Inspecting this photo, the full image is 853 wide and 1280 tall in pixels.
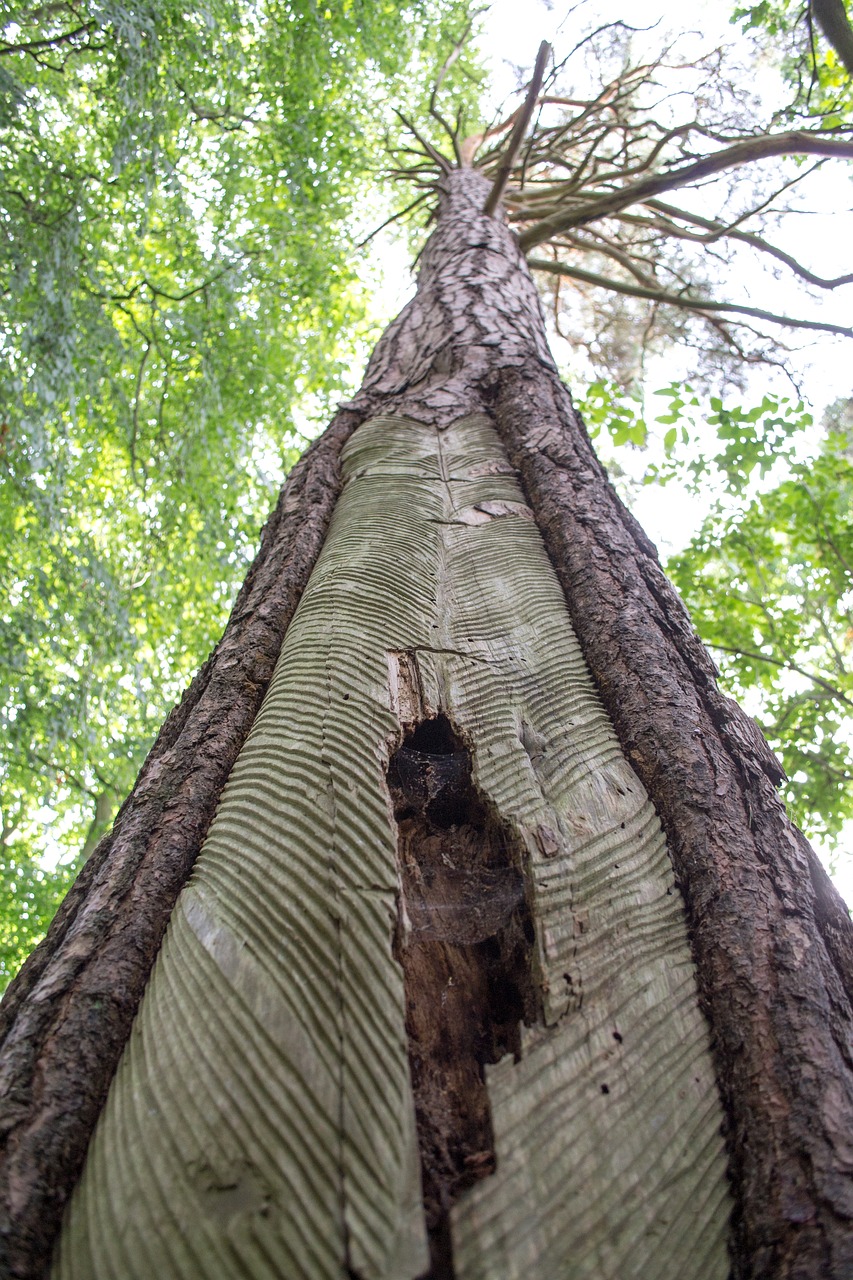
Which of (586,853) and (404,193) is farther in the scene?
(404,193)

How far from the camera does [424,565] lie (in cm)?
155

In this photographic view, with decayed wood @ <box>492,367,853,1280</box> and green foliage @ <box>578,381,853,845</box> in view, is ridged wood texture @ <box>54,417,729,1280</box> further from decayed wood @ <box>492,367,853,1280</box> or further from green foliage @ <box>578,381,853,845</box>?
green foliage @ <box>578,381,853,845</box>

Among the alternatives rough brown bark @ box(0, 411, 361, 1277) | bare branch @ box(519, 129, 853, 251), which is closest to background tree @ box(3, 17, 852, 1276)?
rough brown bark @ box(0, 411, 361, 1277)

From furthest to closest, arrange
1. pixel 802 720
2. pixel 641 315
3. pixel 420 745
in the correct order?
pixel 641 315 < pixel 802 720 < pixel 420 745

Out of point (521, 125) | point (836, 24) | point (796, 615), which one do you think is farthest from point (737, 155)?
point (796, 615)

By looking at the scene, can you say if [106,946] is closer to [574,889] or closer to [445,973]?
[445,973]

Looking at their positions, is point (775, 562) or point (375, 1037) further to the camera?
point (775, 562)

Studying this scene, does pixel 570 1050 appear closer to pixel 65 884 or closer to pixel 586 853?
pixel 586 853

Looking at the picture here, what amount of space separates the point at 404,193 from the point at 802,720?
6.83 m

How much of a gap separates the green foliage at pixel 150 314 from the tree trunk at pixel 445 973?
3782 mm

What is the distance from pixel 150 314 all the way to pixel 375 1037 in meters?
5.94

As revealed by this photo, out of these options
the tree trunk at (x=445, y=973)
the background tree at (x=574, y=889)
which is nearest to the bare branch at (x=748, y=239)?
the background tree at (x=574, y=889)

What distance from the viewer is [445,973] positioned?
983 mm

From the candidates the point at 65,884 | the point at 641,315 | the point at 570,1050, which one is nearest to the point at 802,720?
the point at 641,315
